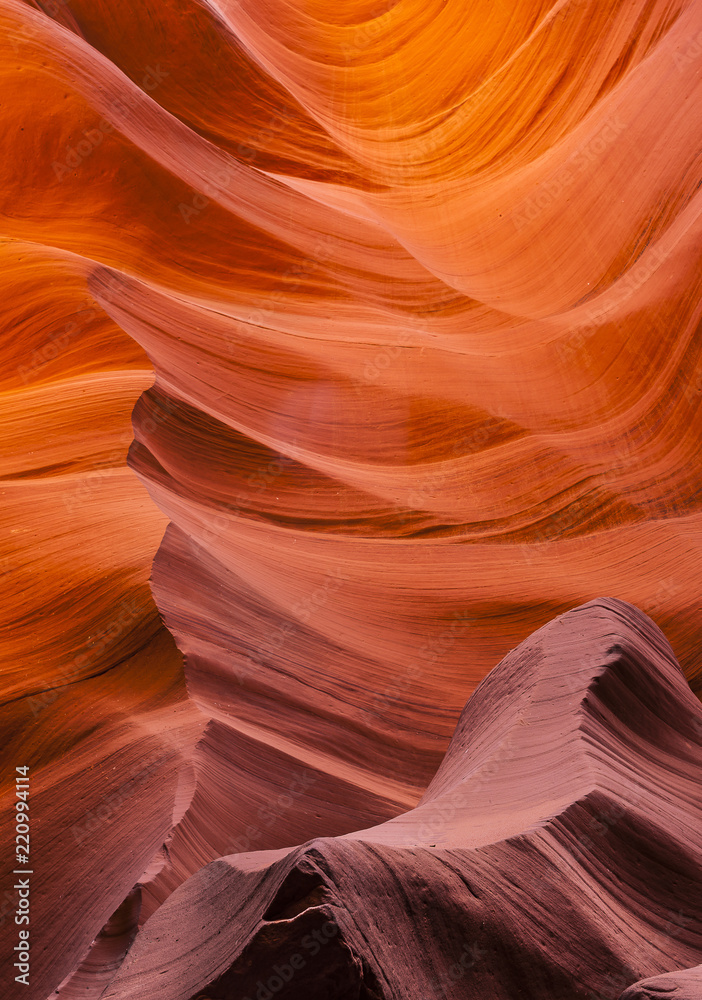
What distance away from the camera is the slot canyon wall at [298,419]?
7.78 ft

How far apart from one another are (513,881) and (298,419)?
7.56 ft

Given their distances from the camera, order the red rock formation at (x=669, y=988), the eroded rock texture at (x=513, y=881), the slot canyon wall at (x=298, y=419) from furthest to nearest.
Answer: the slot canyon wall at (x=298, y=419) < the eroded rock texture at (x=513, y=881) < the red rock formation at (x=669, y=988)

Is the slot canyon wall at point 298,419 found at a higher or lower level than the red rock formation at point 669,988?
higher

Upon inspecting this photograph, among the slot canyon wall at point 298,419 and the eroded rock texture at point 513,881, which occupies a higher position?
the slot canyon wall at point 298,419

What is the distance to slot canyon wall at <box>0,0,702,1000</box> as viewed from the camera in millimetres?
2371

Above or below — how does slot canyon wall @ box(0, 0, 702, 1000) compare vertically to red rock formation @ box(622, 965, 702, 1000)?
above

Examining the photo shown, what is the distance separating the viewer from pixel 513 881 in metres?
A: 1.51

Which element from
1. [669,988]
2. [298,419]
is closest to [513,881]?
[669,988]

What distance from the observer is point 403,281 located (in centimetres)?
422

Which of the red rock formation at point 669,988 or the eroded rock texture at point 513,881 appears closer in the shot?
the red rock formation at point 669,988

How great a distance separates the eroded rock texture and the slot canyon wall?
6 centimetres

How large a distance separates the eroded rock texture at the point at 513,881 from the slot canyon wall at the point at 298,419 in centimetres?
6

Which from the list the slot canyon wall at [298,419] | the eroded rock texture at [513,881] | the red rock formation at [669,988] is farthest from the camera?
the slot canyon wall at [298,419]

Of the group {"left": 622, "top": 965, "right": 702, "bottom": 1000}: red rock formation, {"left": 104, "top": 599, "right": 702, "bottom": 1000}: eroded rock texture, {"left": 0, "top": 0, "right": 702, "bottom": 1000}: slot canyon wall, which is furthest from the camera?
{"left": 0, "top": 0, "right": 702, "bottom": 1000}: slot canyon wall
